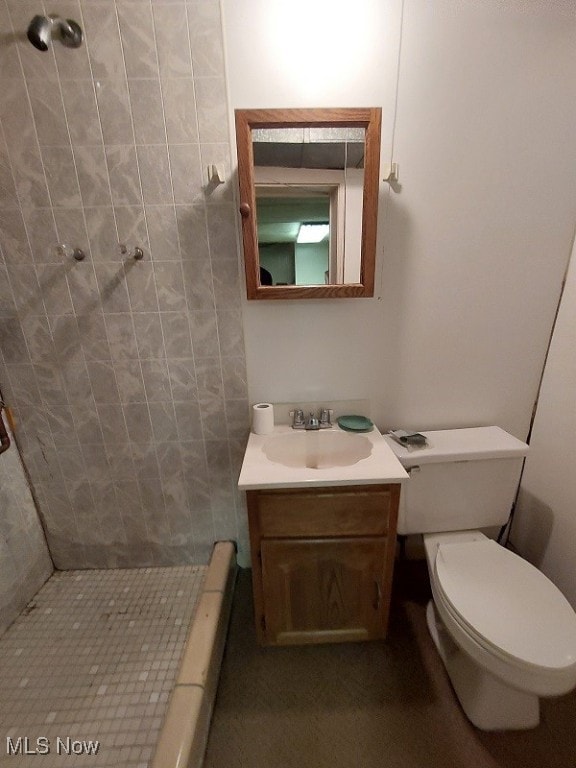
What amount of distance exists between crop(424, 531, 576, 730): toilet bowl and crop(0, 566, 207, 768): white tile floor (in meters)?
0.98

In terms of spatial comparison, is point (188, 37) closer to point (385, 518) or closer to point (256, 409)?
point (256, 409)

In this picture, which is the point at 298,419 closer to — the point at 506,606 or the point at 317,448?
the point at 317,448

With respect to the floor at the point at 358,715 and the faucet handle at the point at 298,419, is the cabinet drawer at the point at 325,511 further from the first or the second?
the floor at the point at 358,715

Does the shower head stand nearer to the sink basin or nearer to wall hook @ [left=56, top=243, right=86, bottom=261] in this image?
wall hook @ [left=56, top=243, right=86, bottom=261]

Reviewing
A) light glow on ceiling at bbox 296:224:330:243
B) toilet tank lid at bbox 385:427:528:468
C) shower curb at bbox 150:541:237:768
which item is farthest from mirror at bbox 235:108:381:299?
shower curb at bbox 150:541:237:768

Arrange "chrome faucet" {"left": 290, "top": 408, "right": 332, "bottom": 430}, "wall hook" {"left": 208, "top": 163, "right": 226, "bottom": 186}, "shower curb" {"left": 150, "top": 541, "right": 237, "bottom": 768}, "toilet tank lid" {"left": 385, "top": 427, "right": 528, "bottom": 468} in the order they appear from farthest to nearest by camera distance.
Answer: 1. "chrome faucet" {"left": 290, "top": 408, "right": 332, "bottom": 430}
2. "toilet tank lid" {"left": 385, "top": 427, "right": 528, "bottom": 468}
3. "wall hook" {"left": 208, "top": 163, "right": 226, "bottom": 186}
4. "shower curb" {"left": 150, "top": 541, "right": 237, "bottom": 768}

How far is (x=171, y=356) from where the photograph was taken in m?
1.29

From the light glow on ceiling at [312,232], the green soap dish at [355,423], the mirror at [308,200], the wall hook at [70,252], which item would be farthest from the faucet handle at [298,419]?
the wall hook at [70,252]

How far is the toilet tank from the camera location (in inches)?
47.8

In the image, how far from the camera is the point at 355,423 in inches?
52.2

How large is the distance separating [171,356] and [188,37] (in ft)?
3.33

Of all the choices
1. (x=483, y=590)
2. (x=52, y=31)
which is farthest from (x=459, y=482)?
(x=52, y=31)

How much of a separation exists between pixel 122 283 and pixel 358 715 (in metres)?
1.70

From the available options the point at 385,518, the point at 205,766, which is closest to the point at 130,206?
the point at 385,518
